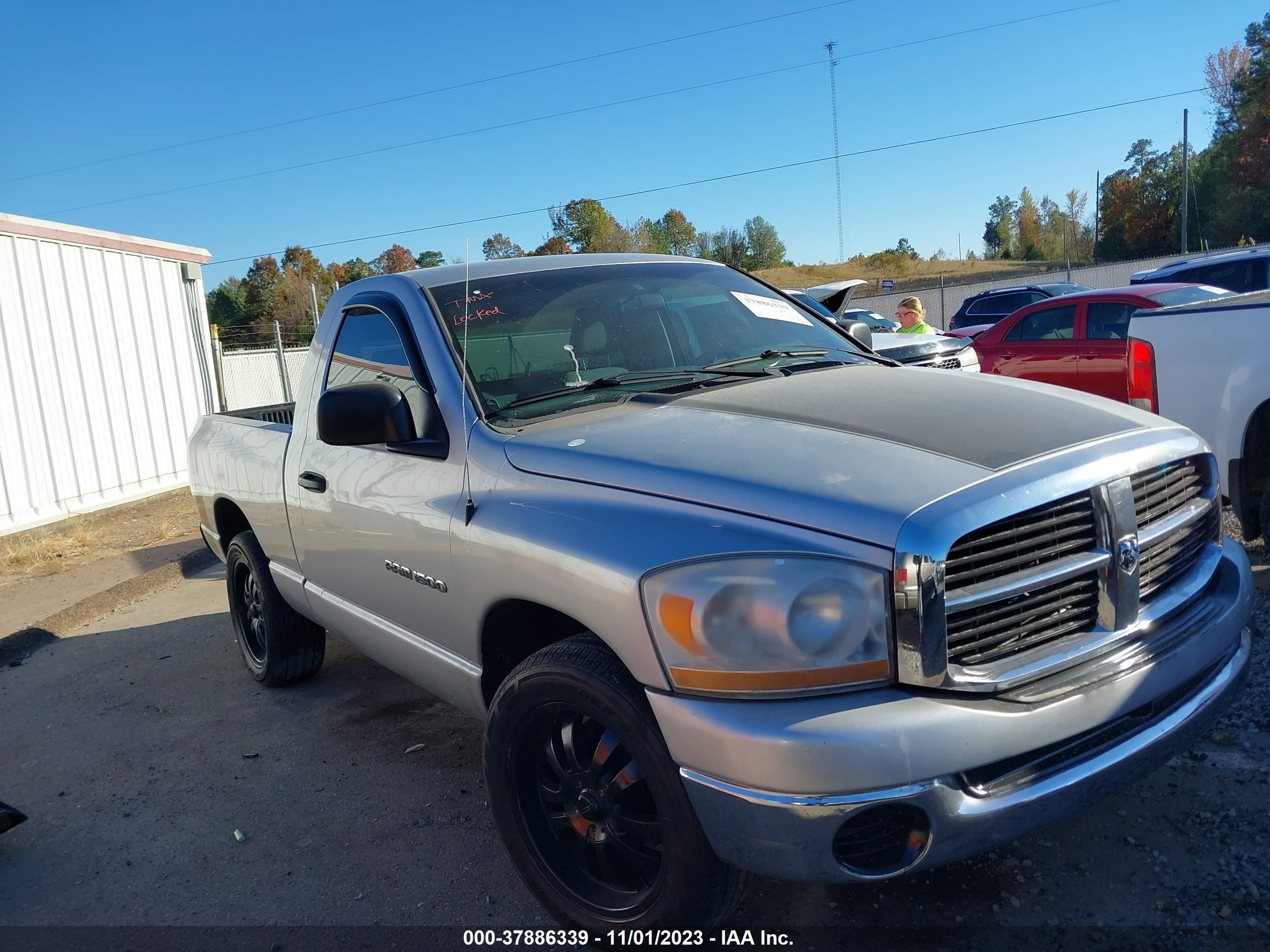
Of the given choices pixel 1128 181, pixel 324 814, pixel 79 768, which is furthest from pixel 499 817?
pixel 1128 181

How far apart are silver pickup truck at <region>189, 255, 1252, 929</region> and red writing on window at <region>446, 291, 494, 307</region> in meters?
0.01

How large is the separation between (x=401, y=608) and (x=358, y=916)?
0.95 metres

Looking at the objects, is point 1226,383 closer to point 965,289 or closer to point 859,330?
point 859,330

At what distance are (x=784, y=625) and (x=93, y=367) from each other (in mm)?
10776

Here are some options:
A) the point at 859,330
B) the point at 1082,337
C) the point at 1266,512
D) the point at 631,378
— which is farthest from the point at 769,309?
the point at 1082,337

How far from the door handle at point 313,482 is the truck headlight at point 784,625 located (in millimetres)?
2054

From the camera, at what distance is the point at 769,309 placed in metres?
3.82

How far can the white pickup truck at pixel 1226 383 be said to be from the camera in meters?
4.37

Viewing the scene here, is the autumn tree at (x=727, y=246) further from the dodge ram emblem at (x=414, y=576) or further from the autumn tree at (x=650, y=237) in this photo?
the dodge ram emblem at (x=414, y=576)

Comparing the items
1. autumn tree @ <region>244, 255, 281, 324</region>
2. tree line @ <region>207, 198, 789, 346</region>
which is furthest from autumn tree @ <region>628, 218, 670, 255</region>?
autumn tree @ <region>244, 255, 281, 324</region>

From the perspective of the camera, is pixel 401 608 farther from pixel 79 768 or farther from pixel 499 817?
pixel 79 768

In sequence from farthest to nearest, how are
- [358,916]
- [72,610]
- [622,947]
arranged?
[72,610] < [358,916] < [622,947]

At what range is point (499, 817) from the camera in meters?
2.64

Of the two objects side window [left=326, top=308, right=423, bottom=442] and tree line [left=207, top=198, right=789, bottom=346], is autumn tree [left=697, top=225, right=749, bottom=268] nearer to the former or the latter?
tree line [left=207, top=198, right=789, bottom=346]
